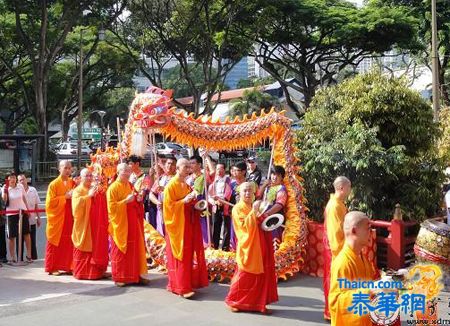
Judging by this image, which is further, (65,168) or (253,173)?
(253,173)

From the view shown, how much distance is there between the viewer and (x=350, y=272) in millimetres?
3596

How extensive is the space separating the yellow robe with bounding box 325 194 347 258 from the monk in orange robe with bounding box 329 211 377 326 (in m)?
1.91

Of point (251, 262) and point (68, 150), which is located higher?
point (68, 150)

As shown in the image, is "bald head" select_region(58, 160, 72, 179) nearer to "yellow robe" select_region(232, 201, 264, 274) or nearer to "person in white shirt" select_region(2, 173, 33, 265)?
"person in white shirt" select_region(2, 173, 33, 265)

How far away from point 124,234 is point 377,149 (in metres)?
3.64

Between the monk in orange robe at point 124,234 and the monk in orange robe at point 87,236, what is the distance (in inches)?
20.4

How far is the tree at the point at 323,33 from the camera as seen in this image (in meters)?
24.7

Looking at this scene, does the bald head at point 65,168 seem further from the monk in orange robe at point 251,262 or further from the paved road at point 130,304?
the monk in orange robe at point 251,262

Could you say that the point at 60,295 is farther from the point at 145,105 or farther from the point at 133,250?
the point at 145,105

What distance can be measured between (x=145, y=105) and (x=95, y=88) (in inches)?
1298

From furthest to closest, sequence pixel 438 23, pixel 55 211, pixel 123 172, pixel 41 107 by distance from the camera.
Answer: pixel 438 23, pixel 41 107, pixel 55 211, pixel 123 172

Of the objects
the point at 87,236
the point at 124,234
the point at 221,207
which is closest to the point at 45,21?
the point at 221,207

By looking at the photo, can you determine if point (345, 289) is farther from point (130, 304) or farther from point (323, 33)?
point (323, 33)

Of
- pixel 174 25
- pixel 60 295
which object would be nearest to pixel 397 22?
pixel 174 25
